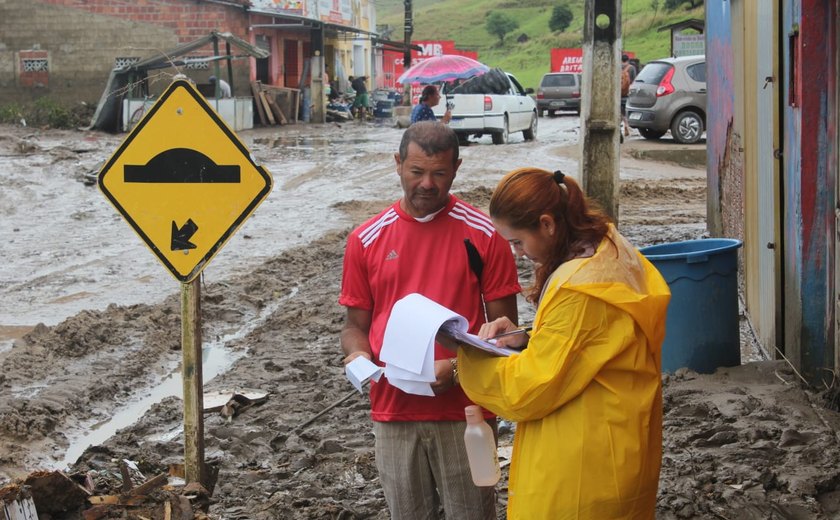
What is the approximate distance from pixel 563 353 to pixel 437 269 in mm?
923

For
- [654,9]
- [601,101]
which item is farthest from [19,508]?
[654,9]

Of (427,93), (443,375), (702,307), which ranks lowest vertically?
(702,307)

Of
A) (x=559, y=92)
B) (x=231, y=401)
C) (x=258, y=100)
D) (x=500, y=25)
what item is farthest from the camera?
(x=500, y=25)

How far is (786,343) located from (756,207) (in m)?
1.36

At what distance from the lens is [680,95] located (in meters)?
24.1

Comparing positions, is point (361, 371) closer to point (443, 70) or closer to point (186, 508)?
point (186, 508)

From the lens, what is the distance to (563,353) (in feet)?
9.41

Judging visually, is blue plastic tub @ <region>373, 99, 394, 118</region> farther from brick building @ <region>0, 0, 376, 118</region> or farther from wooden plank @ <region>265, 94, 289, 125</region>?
brick building @ <region>0, 0, 376, 118</region>

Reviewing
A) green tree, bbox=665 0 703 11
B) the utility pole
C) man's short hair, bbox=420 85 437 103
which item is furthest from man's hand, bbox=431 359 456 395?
green tree, bbox=665 0 703 11

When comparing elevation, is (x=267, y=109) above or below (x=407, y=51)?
below

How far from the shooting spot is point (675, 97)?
947 inches

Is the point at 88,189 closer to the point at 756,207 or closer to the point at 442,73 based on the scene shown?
the point at 442,73

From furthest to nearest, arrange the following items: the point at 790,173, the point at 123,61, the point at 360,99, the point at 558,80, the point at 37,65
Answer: the point at 360,99 → the point at 558,80 → the point at 37,65 → the point at 123,61 → the point at 790,173

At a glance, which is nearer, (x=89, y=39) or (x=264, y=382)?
(x=264, y=382)
